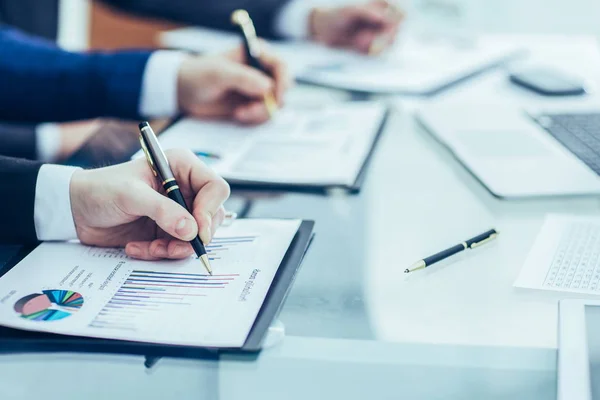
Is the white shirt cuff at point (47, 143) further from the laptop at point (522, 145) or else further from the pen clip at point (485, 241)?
the pen clip at point (485, 241)

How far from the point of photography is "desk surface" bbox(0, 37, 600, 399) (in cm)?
54

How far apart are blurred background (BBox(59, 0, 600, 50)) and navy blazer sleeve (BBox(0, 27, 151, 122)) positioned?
138 centimetres

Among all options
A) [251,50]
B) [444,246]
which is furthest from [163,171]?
[251,50]

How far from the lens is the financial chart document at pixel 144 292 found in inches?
22.1

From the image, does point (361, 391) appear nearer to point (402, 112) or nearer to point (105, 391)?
point (105, 391)

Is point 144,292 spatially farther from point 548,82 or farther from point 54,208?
point 548,82

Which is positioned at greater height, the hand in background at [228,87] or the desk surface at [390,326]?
the desk surface at [390,326]

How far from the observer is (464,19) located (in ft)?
9.02

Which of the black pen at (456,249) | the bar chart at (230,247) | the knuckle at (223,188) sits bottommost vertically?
the bar chart at (230,247)

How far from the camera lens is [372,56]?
144cm

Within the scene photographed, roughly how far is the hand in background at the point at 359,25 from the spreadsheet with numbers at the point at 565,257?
0.75 m

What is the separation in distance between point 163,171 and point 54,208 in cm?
12

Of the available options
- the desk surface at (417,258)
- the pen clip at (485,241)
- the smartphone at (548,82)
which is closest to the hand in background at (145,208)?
the desk surface at (417,258)

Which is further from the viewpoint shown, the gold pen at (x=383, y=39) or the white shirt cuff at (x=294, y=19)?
the white shirt cuff at (x=294, y=19)
